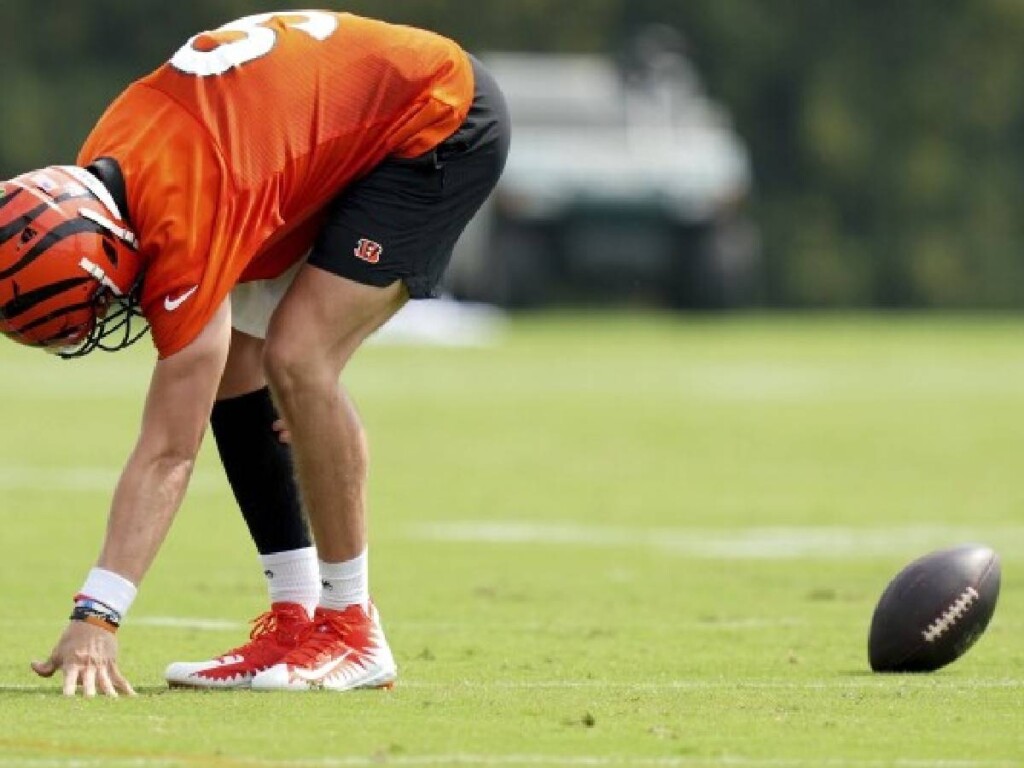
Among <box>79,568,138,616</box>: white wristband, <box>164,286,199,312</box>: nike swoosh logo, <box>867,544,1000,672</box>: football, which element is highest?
<box>164,286,199,312</box>: nike swoosh logo

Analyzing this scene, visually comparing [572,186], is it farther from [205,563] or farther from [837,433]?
[205,563]

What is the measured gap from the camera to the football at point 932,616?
789cm

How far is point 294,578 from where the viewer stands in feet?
26.0

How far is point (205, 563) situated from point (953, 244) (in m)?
36.6

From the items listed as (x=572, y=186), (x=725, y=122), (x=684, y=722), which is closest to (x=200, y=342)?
(x=684, y=722)

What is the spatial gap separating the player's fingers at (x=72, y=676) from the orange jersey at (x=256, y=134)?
2.69 feet

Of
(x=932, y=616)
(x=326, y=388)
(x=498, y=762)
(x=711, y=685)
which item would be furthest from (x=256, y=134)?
(x=932, y=616)

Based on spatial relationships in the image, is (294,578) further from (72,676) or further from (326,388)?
(72,676)

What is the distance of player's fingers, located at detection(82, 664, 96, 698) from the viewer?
7016mm

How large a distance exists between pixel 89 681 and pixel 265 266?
1.32m

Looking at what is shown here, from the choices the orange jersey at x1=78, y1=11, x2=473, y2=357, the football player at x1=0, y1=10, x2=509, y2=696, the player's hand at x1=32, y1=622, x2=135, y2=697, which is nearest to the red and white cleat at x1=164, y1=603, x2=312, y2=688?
the football player at x1=0, y1=10, x2=509, y2=696

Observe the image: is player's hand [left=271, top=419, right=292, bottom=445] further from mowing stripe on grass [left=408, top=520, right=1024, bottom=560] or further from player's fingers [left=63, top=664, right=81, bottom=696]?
mowing stripe on grass [left=408, top=520, right=1024, bottom=560]

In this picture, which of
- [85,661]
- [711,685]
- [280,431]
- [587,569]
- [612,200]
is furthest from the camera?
[612,200]

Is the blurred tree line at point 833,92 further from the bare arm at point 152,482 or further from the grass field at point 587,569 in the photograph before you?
the bare arm at point 152,482
